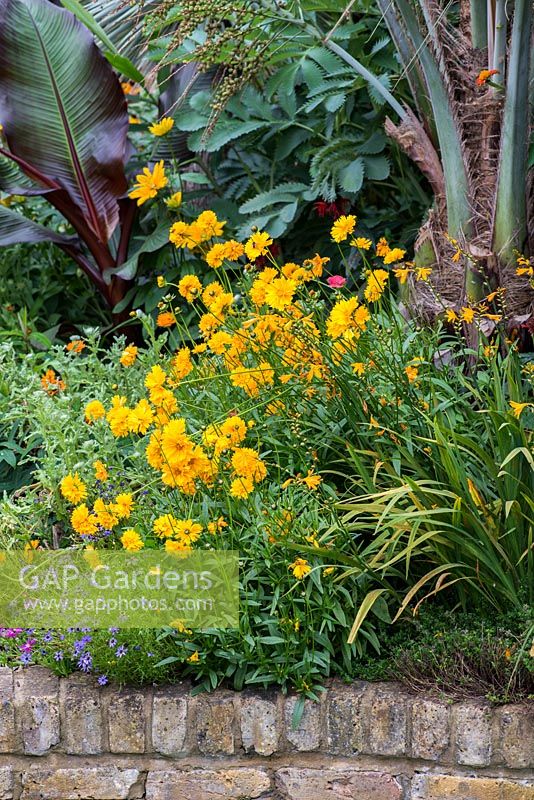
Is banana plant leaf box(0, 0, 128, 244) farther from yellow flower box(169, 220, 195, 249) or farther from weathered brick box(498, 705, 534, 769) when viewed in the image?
weathered brick box(498, 705, 534, 769)

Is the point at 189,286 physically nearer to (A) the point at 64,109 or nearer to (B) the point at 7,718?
(B) the point at 7,718

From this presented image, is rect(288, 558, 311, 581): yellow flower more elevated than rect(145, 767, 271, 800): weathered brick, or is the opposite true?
rect(288, 558, 311, 581): yellow flower

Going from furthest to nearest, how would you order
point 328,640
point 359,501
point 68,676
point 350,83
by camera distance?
point 350,83 < point 359,501 < point 68,676 < point 328,640

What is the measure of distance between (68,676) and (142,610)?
0.93 feet

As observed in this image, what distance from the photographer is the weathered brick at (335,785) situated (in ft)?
8.36

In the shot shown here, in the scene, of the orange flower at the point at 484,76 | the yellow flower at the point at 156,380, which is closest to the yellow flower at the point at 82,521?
the yellow flower at the point at 156,380

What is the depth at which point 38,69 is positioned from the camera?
435cm

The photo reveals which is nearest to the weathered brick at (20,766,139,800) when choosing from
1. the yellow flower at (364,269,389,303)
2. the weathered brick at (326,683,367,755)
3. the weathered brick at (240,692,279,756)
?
the weathered brick at (240,692,279,756)

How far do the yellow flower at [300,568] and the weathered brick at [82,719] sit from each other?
2.18 ft

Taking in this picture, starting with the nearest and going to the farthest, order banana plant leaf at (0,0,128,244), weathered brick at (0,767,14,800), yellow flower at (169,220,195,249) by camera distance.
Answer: weathered brick at (0,767,14,800) → yellow flower at (169,220,195,249) → banana plant leaf at (0,0,128,244)

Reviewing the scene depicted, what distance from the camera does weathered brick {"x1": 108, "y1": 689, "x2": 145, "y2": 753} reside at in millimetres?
2631

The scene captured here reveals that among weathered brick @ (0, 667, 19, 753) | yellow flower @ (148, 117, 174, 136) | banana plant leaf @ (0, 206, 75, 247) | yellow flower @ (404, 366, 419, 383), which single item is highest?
yellow flower @ (148, 117, 174, 136)

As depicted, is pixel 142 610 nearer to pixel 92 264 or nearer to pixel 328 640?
pixel 328 640

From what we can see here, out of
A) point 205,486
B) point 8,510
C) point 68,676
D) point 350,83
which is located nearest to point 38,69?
point 350,83
